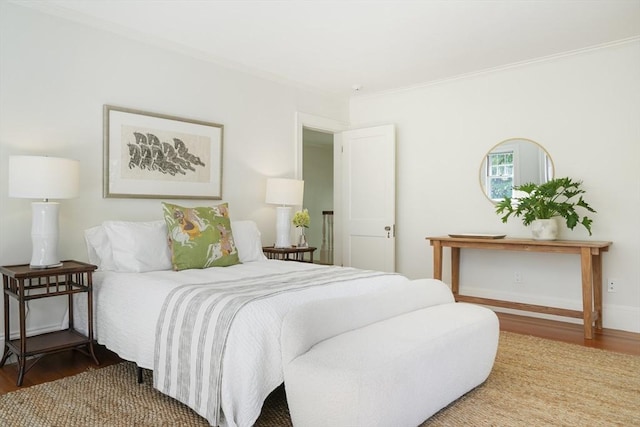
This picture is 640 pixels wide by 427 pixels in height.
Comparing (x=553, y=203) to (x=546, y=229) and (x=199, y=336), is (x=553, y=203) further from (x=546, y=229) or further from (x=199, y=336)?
(x=199, y=336)

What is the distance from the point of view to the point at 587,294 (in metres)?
3.55

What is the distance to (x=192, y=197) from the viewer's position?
405 centimetres

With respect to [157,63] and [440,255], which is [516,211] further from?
[157,63]

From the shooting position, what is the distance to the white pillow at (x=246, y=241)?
3735mm

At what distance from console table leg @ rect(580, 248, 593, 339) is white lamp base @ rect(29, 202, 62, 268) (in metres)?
3.89

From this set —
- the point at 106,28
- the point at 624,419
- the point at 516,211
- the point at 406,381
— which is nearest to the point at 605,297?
the point at 516,211

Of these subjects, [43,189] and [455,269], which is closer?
[43,189]

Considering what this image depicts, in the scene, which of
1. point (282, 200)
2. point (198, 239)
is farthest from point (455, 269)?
point (198, 239)

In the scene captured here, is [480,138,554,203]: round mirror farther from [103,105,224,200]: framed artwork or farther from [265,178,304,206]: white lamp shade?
[103,105,224,200]: framed artwork

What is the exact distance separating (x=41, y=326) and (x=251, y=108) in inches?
105

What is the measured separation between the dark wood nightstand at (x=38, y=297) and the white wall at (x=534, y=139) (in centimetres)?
352

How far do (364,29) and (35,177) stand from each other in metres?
2.58

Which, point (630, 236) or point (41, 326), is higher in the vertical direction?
point (630, 236)

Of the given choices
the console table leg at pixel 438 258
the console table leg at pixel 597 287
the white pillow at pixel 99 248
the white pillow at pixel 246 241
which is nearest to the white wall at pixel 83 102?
the white pillow at pixel 99 248
